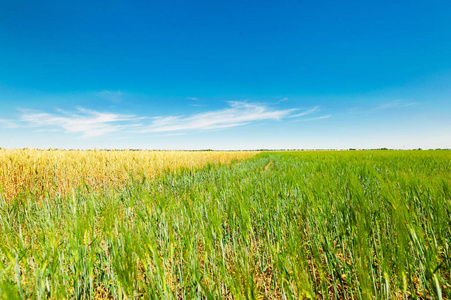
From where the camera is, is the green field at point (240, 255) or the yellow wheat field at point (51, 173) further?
the yellow wheat field at point (51, 173)

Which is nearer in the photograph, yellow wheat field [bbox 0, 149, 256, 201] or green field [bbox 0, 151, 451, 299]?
green field [bbox 0, 151, 451, 299]

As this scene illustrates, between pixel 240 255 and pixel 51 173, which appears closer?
pixel 240 255

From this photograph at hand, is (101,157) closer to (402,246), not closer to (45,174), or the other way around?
(45,174)

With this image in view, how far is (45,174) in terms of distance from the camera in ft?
19.4

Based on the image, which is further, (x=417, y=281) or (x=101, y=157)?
(x=101, y=157)

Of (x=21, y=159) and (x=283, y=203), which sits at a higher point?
(x=21, y=159)

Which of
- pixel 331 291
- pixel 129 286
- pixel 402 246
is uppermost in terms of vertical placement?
pixel 402 246

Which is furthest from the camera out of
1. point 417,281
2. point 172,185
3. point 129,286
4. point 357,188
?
point 172,185

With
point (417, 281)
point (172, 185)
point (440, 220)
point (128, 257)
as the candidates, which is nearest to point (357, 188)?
point (440, 220)

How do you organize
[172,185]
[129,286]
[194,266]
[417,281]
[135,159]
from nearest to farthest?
[129,286]
[194,266]
[417,281]
[172,185]
[135,159]

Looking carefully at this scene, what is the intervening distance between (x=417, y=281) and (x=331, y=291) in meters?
0.64

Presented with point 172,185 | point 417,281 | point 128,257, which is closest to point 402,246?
point 417,281

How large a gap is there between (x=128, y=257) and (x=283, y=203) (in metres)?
1.99

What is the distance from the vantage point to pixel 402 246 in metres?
0.91
